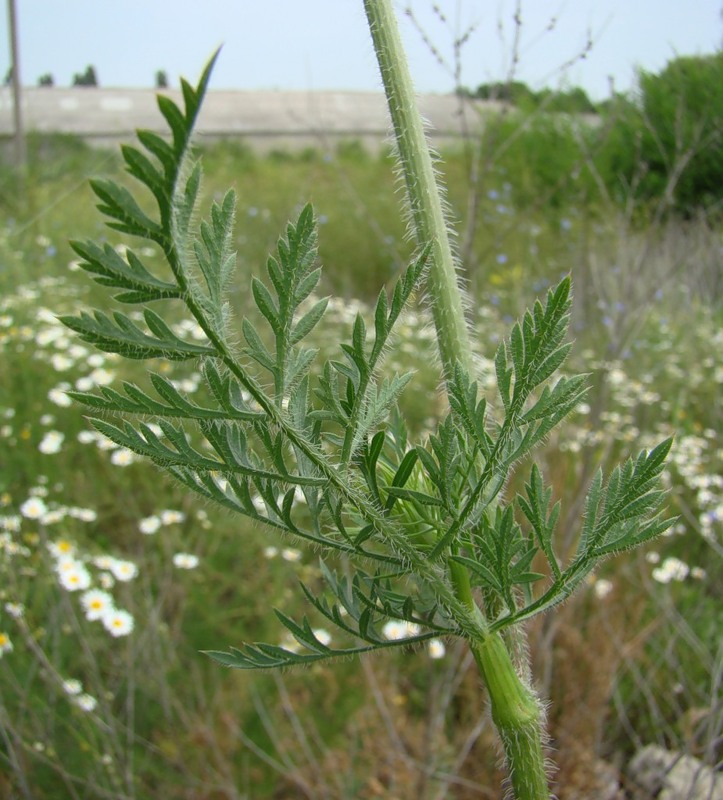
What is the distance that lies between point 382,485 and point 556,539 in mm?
1746

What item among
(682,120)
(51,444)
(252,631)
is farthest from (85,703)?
(682,120)

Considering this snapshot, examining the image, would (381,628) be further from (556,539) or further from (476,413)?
(476,413)

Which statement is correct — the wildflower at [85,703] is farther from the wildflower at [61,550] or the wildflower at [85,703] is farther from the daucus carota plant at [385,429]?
the daucus carota plant at [385,429]

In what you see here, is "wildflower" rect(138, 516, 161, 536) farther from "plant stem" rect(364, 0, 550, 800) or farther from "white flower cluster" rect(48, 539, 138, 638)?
"plant stem" rect(364, 0, 550, 800)

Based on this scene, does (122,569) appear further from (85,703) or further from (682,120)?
(682,120)

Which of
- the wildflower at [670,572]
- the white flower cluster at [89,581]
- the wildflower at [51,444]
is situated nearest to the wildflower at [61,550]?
the white flower cluster at [89,581]

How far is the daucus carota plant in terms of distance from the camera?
1.06 ft

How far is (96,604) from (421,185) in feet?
5.16

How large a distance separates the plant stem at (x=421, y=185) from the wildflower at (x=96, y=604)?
149 cm

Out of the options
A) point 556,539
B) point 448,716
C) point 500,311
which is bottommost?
point 448,716

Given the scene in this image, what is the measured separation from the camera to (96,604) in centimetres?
171

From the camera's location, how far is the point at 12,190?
4.61 meters

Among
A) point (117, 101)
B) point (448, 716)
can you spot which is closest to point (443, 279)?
point (448, 716)

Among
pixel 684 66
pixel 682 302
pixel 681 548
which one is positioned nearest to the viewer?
pixel 684 66
